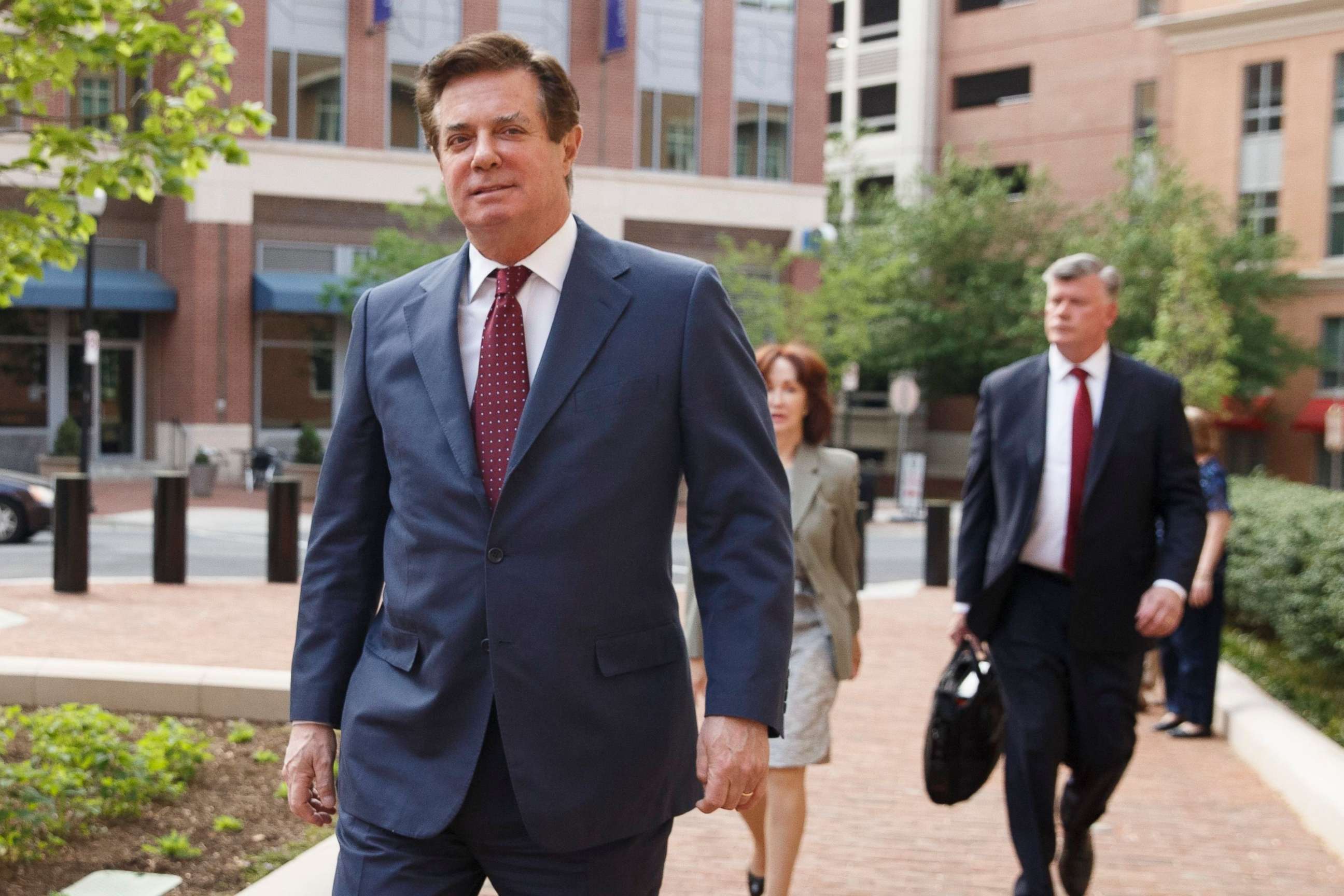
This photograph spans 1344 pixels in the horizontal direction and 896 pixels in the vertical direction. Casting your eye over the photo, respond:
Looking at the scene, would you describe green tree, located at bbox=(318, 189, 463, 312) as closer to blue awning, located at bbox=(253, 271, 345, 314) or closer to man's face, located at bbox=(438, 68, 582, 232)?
blue awning, located at bbox=(253, 271, 345, 314)

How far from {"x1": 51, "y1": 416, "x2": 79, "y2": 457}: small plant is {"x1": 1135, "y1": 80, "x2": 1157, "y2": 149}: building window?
107 ft

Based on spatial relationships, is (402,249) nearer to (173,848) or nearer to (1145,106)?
(173,848)

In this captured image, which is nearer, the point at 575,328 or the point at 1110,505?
the point at 575,328

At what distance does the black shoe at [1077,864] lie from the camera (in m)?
4.95

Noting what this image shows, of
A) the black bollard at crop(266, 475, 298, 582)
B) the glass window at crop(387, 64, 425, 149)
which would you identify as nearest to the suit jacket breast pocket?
the black bollard at crop(266, 475, 298, 582)

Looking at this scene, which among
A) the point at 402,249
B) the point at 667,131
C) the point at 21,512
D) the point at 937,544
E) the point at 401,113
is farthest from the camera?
the point at 667,131

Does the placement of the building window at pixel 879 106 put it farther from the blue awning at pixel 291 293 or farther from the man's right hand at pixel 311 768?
the man's right hand at pixel 311 768

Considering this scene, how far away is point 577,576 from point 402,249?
27972 mm

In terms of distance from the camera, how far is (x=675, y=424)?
2.59 meters

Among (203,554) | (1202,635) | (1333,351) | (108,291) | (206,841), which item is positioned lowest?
(203,554)

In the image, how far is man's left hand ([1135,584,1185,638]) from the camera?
15.2ft

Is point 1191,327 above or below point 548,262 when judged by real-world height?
above

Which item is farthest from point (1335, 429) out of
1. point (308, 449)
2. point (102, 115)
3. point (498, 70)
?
point (498, 70)

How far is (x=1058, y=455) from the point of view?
4.92 m
